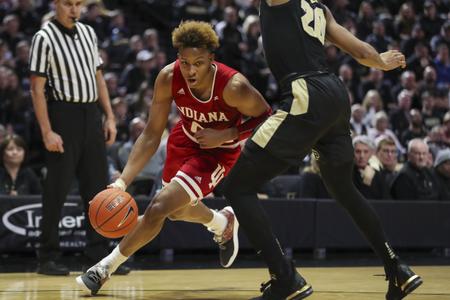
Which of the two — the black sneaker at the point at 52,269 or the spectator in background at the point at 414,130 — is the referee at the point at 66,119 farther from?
the spectator in background at the point at 414,130

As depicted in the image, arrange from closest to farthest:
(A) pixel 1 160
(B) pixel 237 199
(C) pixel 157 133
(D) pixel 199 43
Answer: (B) pixel 237 199
(D) pixel 199 43
(C) pixel 157 133
(A) pixel 1 160

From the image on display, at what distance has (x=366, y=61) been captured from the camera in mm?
4539

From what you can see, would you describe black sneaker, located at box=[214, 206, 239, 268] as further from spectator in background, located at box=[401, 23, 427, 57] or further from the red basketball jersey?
spectator in background, located at box=[401, 23, 427, 57]

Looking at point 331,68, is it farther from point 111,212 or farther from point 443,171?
point 111,212

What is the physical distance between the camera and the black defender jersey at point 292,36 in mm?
4500

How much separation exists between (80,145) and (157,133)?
4.88 ft

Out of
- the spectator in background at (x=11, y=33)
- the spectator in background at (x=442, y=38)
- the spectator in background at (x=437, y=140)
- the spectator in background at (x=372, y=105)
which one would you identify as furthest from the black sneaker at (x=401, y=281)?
the spectator in background at (x=442, y=38)

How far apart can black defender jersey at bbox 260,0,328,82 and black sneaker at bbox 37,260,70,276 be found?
2.76m

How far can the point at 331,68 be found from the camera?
419 inches

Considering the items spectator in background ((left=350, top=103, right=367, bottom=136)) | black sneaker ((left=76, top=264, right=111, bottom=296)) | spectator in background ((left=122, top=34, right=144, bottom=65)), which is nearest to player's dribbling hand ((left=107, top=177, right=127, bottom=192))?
black sneaker ((left=76, top=264, right=111, bottom=296))

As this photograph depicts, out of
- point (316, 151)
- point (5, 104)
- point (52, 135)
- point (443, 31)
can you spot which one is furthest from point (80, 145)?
point (443, 31)

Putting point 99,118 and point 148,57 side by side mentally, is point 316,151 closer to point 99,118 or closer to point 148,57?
point 99,118

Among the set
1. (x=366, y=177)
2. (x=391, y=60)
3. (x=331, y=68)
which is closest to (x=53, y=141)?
(x=391, y=60)

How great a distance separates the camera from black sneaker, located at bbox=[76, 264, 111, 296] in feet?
16.9
